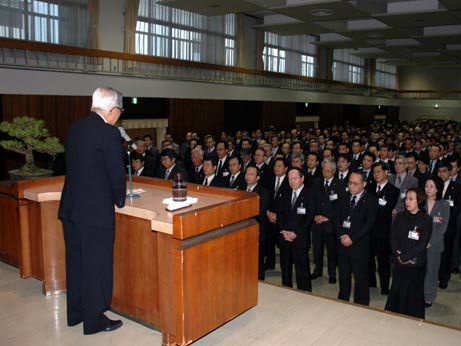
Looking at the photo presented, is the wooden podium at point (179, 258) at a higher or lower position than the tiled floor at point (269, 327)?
higher

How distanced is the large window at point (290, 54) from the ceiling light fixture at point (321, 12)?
4.54 m

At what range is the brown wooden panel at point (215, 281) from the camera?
257 centimetres

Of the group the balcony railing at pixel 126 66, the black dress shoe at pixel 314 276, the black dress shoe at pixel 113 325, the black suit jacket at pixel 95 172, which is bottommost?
the black dress shoe at pixel 314 276

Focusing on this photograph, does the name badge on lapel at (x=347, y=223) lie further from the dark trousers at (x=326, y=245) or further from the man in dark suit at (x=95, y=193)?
the man in dark suit at (x=95, y=193)

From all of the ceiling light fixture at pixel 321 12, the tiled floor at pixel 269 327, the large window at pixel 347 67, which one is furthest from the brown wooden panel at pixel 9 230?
the large window at pixel 347 67

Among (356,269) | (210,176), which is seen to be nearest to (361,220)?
(356,269)

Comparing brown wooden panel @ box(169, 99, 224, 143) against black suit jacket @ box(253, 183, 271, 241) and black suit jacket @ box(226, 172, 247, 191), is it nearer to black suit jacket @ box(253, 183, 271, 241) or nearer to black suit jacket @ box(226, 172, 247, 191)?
black suit jacket @ box(226, 172, 247, 191)

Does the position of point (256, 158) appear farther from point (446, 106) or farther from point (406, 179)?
point (446, 106)

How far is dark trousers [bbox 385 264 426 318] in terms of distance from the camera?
388cm

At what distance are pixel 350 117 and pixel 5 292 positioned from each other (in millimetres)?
23798

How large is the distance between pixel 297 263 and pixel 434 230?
55.6 inches

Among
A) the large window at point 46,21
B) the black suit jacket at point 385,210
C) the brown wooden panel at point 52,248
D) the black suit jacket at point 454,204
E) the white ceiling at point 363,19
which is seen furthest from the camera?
the white ceiling at point 363,19

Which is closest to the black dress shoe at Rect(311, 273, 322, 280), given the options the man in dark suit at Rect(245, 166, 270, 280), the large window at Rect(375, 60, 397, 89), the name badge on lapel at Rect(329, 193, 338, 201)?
the man in dark suit at Rect(245, 166, 270, 280)

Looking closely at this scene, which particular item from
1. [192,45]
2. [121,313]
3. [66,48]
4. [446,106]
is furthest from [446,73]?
[121,313]
